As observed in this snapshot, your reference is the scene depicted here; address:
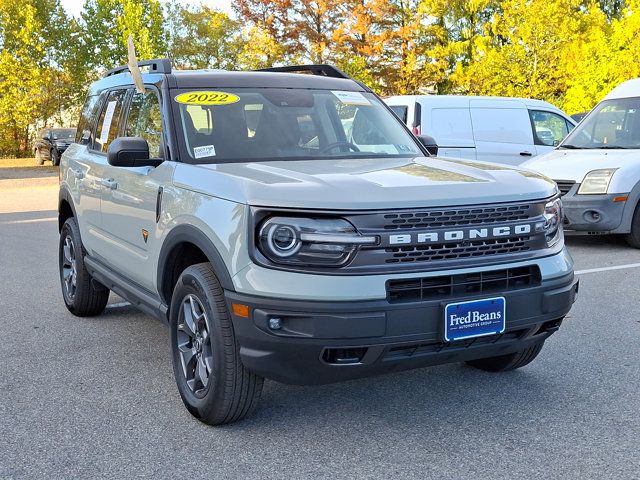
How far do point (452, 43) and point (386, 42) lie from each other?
4.28 m

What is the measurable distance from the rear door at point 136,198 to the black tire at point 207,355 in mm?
535

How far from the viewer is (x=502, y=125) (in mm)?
12938

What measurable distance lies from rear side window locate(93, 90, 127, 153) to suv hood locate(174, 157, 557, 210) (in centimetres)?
157

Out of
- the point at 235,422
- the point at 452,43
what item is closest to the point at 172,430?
the point at 235,422

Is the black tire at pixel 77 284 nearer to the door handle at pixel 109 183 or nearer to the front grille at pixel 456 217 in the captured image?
the door handle at pixel 109 183

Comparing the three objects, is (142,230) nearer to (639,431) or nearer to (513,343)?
(513,343)

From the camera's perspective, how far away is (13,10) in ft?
109

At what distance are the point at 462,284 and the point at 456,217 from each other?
0.30m

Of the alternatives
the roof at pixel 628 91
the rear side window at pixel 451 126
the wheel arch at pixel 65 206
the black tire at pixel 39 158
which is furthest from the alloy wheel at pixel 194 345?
the black tire at pixel 39 158

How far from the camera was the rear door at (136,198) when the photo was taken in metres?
4.38

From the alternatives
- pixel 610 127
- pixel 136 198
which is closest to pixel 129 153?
pixel 136 198

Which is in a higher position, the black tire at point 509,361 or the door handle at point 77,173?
the door handle at point 77,173

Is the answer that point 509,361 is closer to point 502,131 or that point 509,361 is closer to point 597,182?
point 597,182

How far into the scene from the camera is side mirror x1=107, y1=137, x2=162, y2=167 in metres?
4.22
